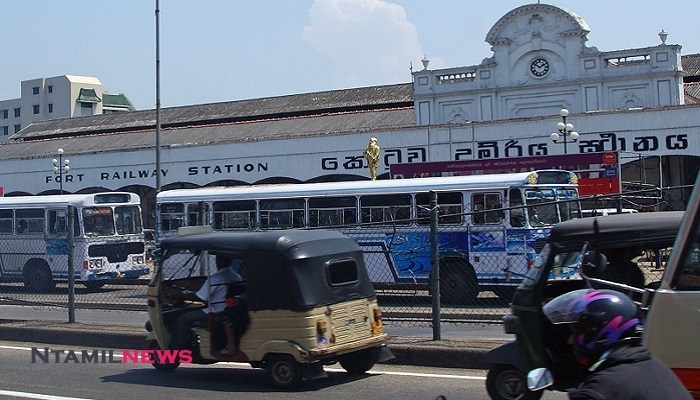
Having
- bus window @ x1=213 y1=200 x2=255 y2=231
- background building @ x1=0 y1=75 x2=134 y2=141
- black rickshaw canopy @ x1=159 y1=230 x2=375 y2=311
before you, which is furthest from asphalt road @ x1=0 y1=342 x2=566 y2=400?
background building @ x1=0 y1=75 x2=134 y2=141

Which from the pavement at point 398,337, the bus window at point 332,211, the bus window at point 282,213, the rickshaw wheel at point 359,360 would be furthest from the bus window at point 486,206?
the rickshaw wheel at point 359,360

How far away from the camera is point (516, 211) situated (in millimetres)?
19703

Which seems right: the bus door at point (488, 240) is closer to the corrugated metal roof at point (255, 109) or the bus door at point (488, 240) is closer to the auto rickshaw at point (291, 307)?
the auto rickshaw at point (291, 307)

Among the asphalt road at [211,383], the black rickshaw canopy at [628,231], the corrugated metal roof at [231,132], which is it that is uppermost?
the corrugated metal roof at [231,132]

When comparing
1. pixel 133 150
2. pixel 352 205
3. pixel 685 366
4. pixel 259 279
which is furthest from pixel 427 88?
pixel 685 366

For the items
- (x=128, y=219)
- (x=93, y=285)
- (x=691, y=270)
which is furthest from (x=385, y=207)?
(x=691, y=270)

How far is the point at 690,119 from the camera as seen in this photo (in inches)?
1442

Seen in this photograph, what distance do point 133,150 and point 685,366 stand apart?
46450mm

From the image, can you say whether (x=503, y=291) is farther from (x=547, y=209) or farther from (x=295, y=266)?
(x=295, y=266)

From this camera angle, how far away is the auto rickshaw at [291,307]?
33.3 feet

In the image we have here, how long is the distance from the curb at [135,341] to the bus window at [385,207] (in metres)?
8.24

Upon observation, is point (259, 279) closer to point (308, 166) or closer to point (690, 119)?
point (690, 119)

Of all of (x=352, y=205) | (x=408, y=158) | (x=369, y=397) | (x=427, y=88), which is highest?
(x=427, y=88)

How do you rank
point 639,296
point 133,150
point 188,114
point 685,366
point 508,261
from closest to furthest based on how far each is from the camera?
1. point 685,366
2. point 639,296
3. point 508,261
4. point 133,150
5. point 188,114
